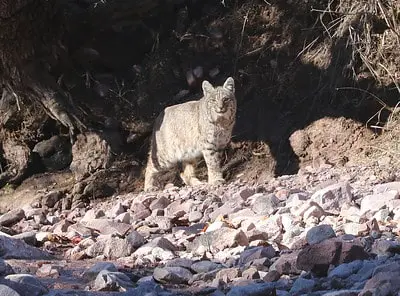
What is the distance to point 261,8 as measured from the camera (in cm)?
952

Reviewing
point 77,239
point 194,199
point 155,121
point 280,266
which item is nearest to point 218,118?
point 155,121

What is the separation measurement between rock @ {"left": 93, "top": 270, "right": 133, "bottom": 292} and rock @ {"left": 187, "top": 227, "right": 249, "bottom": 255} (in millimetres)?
886

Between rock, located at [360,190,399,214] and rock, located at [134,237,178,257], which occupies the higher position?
rock, located at [360,190,399,214]

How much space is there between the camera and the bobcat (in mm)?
8492

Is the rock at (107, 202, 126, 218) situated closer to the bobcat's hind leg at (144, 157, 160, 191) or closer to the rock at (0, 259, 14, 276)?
the bobcat's hind leg at (144, 157, 160, 191)

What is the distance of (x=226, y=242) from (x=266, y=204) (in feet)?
3.50

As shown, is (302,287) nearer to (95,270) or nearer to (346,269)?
(346,269)

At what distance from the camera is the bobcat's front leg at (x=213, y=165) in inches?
326

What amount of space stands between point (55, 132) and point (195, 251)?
15.8 feet

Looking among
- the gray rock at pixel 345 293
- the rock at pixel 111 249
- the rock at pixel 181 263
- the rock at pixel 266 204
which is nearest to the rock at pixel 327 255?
the gray rock at pixel 345 293

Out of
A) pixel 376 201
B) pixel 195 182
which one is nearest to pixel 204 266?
pixel 376 201

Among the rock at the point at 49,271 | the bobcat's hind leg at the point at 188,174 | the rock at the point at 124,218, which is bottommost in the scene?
the rock at the point at 49,271

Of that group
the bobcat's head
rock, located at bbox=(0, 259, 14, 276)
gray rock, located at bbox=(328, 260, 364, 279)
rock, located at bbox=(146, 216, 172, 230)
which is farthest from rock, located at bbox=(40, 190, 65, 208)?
gray rock, located at bbox=(328, 260, 364, 279)

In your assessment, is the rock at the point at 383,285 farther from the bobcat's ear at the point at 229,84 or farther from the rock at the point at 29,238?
the bobcat's ear at the point at 229,84
